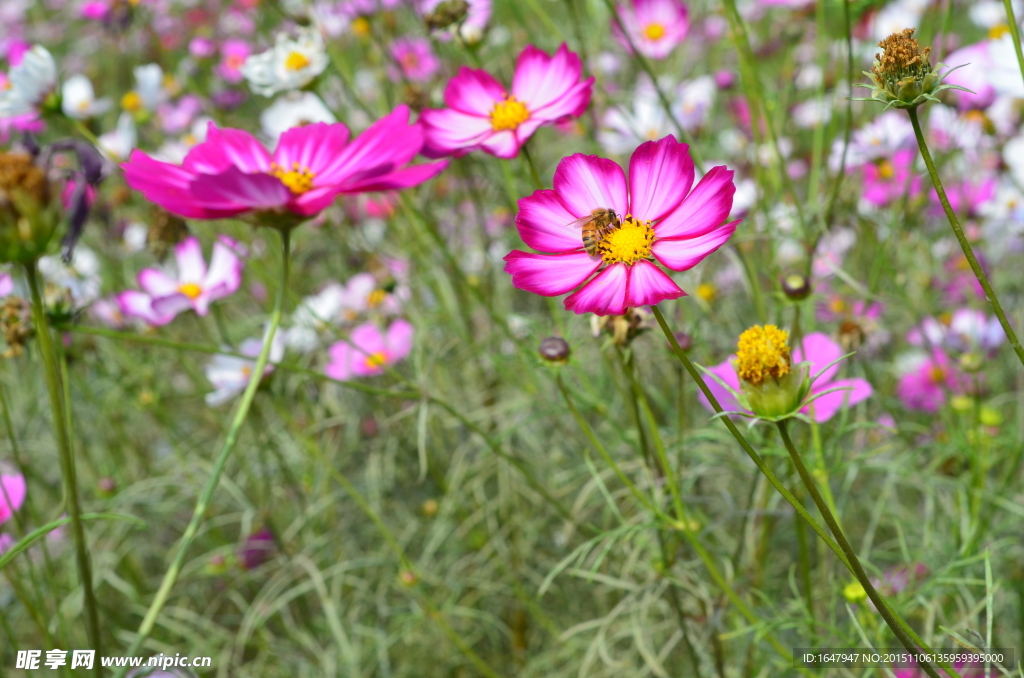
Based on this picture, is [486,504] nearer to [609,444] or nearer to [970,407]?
[609,444]

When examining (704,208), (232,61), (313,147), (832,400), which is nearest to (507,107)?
(313,147)

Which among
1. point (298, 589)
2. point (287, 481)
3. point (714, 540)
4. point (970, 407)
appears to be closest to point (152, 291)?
point (287, 481)

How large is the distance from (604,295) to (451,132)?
33 cm

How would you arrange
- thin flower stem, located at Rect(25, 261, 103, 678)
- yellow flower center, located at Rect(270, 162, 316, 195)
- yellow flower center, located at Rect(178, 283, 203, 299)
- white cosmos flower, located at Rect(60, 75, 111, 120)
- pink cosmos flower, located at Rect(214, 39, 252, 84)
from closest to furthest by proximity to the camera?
thin flower stem, located at Rect(25, 261, 103, 678)
yellow flower center, located at Rect(270, 162, 316, 195)
yellow flower center, located at Rect(178, 283, 203, 299)
white cosmos flower, located at Rect(60, 75, 111, 120)
pink cosmos flower, located at Rect(214, 39, 252, 84)

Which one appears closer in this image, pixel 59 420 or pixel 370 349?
pixel 59 420

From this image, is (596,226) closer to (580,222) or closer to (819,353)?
(580,222)

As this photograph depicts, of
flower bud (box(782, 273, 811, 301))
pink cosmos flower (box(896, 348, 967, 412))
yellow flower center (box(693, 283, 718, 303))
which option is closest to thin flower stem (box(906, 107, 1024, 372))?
flower bud (box(782, 273, 811, 301))

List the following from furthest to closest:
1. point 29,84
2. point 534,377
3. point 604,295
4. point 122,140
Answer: point 122,140
point 534,377
point 29,84
point 604,295

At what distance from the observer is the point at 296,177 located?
591 mm

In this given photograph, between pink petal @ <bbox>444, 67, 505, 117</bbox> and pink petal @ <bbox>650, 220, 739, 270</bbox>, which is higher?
pink petal @ <bbox>444, 67, 505, 117</bbox>

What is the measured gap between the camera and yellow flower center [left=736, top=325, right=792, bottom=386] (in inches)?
16.8

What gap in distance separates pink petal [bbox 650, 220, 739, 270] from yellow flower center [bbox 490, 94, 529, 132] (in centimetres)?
23

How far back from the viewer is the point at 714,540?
39.9 inches

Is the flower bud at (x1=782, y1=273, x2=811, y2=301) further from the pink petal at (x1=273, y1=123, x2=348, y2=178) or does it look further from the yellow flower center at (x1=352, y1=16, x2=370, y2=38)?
the yellow flower center at (x1=352, y1=16, x2=370, y2=38)
